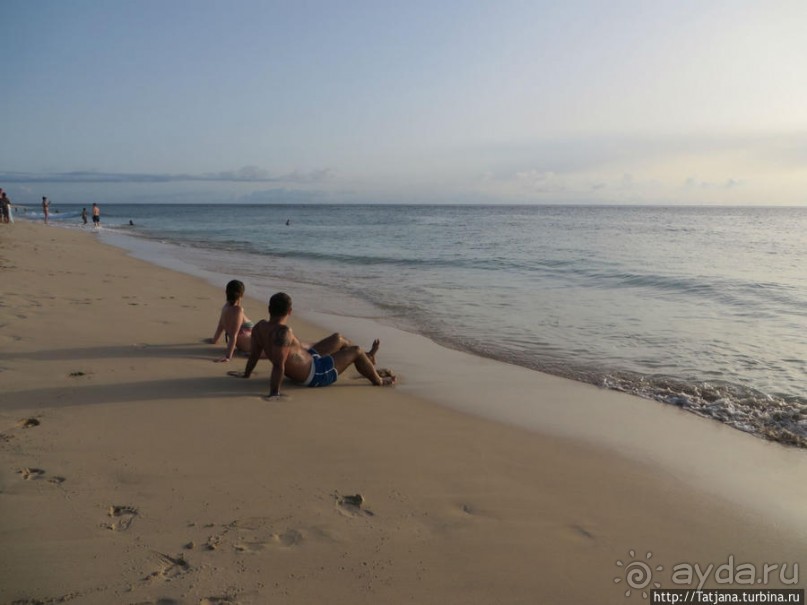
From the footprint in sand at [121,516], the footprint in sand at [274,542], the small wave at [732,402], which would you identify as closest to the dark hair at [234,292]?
the footprint in sand at [121,516]

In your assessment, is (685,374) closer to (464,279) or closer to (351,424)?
(351,424)

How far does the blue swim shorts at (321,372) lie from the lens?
571 cm

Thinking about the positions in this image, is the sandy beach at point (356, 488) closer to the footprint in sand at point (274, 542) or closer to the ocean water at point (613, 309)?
the footprint in sand at point (274, 542)

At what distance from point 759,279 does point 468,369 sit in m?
12.7

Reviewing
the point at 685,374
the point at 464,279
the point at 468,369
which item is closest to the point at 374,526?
the point at 468,369

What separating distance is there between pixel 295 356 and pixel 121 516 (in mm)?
2659

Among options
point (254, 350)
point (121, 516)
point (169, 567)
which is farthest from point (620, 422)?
point (121, 516)

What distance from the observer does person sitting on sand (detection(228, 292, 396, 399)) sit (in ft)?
17.6

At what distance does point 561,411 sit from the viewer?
552cm

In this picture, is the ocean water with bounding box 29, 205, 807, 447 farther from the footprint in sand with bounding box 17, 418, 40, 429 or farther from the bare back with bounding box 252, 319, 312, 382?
the footprint in sand with bounding box 17, 418, 40, 429

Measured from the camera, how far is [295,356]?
561 cm

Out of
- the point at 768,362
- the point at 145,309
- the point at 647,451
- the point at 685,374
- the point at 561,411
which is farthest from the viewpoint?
the point at 145,309

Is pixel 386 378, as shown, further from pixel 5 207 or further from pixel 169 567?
pixel 5 207

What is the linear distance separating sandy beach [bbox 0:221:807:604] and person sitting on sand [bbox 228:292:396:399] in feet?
0.66
